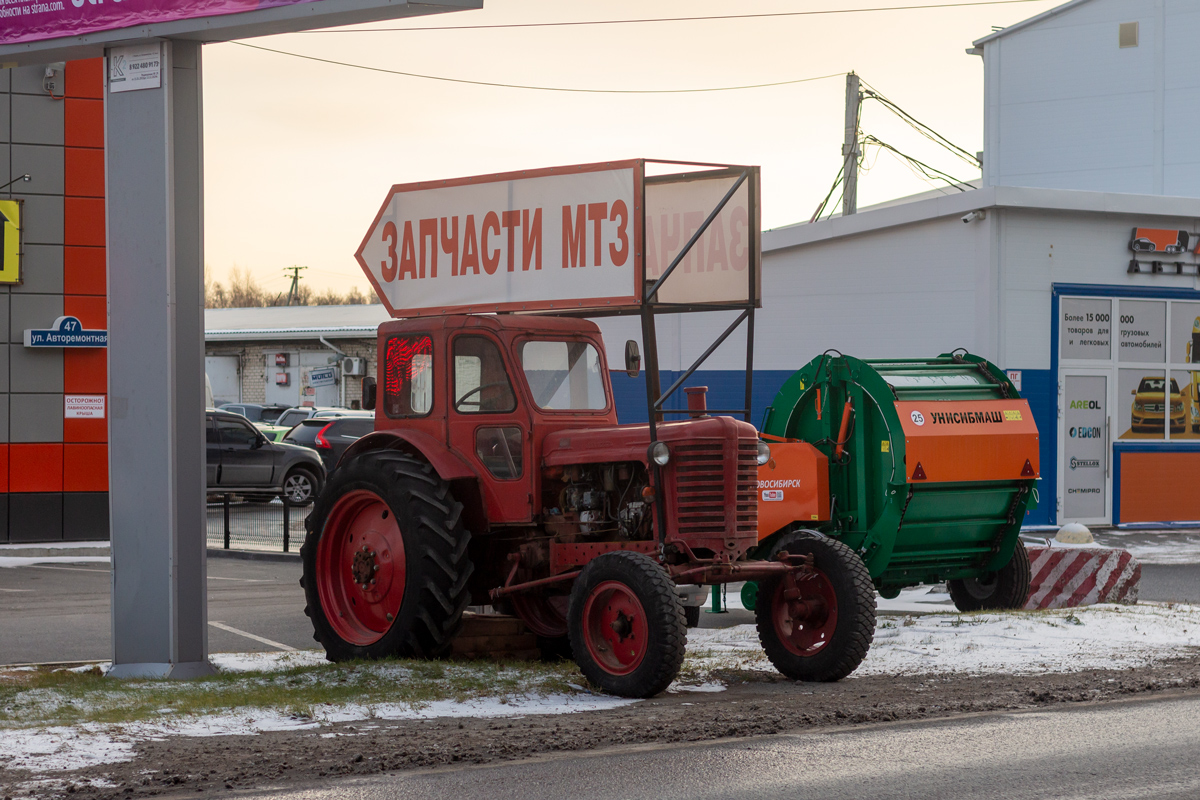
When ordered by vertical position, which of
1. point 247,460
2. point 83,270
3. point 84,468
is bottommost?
point 247,460

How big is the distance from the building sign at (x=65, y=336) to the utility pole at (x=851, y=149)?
53.4ft

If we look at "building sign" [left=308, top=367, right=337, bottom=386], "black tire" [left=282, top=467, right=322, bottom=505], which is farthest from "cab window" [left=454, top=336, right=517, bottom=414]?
"building sign" [left=308, top=367, right=337, bottom=386]

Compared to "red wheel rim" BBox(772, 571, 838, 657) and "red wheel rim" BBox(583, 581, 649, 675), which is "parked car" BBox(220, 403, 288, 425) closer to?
"red wheel rim" BBox(772, 571, 838, 657)

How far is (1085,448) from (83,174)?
1575 centimetres

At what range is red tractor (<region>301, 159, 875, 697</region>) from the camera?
336 inches

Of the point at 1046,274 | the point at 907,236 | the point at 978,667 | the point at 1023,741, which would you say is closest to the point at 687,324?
the point at 907,236

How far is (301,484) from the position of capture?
2745 cm

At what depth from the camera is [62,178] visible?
20.4 meters

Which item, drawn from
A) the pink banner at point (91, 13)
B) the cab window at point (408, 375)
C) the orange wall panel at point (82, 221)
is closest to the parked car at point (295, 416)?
the orange wall panel at point (82, 221)

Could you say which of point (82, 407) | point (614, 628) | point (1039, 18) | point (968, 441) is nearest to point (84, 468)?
point (82, 407)

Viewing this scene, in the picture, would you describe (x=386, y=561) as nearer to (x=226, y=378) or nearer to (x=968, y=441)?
(x=968, y=441)

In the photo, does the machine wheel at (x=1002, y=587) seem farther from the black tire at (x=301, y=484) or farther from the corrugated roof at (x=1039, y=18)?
the corrugated roof at (x=1039, y=18)

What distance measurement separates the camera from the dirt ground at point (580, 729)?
20.2 feet

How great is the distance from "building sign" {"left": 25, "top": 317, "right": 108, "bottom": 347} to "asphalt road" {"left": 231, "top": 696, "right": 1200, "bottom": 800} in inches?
621
